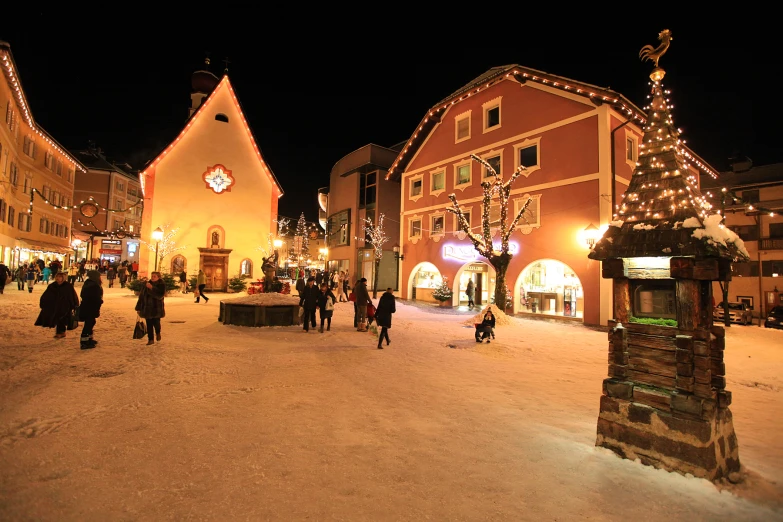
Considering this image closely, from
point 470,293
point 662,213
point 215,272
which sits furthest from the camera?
point 215,272

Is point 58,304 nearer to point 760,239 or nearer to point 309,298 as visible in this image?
point 309,298

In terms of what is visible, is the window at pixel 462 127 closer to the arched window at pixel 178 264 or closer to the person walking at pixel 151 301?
the person walking at pixel 151 301

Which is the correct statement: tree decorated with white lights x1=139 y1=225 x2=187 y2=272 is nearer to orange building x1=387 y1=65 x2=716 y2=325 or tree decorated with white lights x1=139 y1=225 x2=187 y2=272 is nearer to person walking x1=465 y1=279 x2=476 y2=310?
orange building x1=387 y1=65 x2=716 y2=325

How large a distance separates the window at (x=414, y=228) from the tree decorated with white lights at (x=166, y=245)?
15740mm

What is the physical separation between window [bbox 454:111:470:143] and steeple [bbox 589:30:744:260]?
17.9 m

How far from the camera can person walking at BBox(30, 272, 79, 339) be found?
884cm

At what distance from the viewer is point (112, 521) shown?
9.86 feet

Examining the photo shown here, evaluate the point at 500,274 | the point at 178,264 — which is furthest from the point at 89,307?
the point at 178,264

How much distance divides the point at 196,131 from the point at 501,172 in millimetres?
21370

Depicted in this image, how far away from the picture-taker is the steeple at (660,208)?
4406 mm

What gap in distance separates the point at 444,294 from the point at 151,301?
15.9 m

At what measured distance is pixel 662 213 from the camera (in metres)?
4.80

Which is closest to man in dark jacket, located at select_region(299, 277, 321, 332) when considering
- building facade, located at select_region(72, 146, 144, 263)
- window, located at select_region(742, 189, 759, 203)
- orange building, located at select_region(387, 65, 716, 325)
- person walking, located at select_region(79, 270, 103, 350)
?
person walking, located at select_region(79, 270, 103, 350)

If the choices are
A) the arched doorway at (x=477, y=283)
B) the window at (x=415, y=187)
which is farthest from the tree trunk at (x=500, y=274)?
the window at (x=415, y=187)
